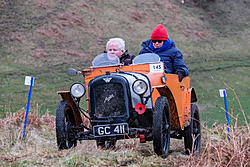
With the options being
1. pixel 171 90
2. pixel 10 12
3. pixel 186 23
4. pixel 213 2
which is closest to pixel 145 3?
pixel 186 23

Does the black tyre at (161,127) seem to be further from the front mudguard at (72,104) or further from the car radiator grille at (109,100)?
the front mudguard at (72,104)

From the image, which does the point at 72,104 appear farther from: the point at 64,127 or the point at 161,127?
the point at 161,127

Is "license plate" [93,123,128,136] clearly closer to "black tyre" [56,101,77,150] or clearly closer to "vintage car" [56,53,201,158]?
"vintage car" [56,53,201,158]

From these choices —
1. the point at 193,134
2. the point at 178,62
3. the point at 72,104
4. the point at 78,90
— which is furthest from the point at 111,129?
the point at 193,134

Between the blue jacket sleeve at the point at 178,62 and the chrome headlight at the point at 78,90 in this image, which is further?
the blue jacket sleeve at the point at 178,62

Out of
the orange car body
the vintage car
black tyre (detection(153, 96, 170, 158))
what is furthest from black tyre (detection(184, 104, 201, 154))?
black tyre (detection(153, 96, 170, 158))

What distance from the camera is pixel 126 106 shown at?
213 inches

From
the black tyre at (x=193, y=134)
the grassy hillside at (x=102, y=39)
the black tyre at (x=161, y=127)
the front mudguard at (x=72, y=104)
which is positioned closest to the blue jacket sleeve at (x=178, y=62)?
the black tyre at (x=193, y=134)

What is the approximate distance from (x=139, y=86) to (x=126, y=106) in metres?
0.34

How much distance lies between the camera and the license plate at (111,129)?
5.26m

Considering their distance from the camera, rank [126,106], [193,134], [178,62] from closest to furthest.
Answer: [126,106] → [178,62] → [193,134]

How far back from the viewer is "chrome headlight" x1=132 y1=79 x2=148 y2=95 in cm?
529

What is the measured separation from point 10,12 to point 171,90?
26.6 metres

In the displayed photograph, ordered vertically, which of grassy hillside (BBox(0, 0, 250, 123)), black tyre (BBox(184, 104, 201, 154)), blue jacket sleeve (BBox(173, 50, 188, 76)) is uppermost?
grassy hillside (BBox(0, 0, 250, 123))
